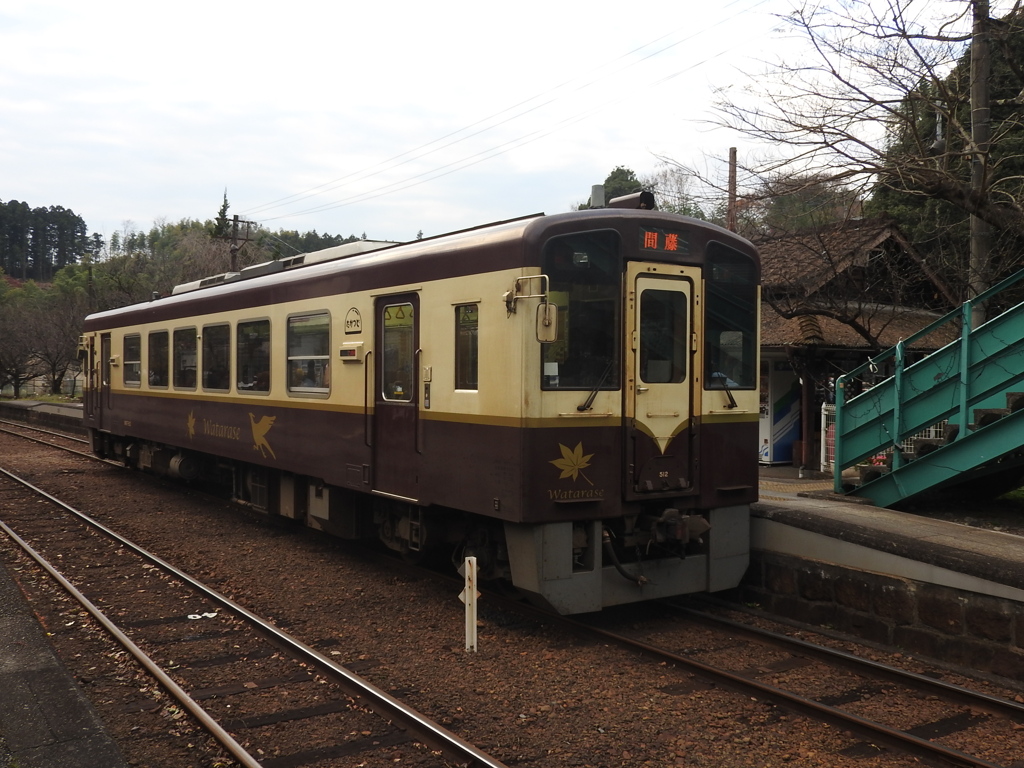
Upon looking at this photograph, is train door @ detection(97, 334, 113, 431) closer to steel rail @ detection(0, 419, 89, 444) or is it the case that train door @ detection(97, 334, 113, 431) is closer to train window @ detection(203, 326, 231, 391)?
train window @ detection(203, 326, 231, 391)

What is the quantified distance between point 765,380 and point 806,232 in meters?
3.20

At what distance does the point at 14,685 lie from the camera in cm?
550

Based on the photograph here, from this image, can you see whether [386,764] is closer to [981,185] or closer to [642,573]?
[642,573]

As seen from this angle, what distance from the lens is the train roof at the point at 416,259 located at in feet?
21.3

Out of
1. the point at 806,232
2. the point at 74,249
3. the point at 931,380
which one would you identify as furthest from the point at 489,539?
the point at 74,249

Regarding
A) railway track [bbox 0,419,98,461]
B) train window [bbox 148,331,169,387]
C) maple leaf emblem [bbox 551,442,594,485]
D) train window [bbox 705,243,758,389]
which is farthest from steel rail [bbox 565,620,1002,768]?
railway track [bbox 0,419,98,461]

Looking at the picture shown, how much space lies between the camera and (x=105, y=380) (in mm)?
16141

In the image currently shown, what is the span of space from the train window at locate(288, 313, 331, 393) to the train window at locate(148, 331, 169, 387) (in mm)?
4485

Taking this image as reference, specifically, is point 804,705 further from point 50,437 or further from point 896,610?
point 50,437

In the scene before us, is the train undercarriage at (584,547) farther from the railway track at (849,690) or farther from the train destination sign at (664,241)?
the train destination sign at (664,241)

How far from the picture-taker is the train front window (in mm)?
6461

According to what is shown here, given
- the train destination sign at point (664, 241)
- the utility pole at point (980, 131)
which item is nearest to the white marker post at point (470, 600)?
the train destination sign at point (664, 241)

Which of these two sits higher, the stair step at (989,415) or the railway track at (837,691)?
the stair step at (989,415)

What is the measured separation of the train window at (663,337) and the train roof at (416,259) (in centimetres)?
58
